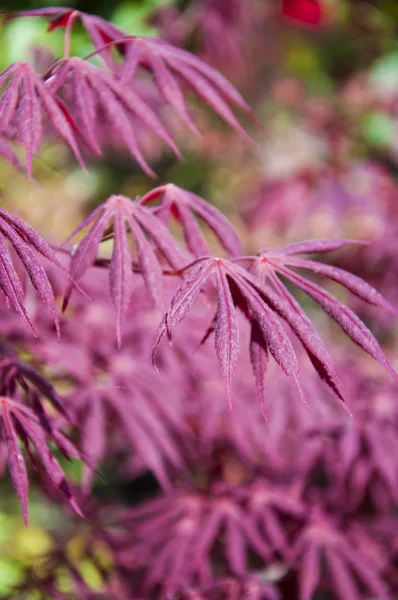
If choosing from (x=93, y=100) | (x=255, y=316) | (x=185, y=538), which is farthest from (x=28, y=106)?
(x=185, y=538)

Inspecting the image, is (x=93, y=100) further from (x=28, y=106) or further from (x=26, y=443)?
(x=26, y=443)

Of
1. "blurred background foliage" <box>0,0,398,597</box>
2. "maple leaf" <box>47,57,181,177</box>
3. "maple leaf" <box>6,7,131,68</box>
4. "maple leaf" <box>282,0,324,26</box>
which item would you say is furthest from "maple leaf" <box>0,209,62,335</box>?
"maple leaf" <box>282,0,324,26</box>

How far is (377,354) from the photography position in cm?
62

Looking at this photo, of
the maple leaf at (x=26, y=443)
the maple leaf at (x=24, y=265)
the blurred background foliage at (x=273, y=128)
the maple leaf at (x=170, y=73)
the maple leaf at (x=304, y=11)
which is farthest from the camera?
the maple leaf at (x=304, y=11)

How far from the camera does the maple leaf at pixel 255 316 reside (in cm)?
57

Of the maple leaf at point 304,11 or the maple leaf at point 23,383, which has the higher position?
the maple leaf at point 304,11

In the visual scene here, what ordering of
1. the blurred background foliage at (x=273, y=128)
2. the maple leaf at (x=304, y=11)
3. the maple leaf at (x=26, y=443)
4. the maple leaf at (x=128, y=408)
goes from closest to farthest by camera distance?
the maple leaf at (x=26, y=443) < the maple leaf at (x=128, y=408) < the blurred background foliage at (x=273, y=128) < the maple leaf at (x=304, y=11)

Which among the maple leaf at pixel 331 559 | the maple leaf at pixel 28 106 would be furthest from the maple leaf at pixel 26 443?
the maple leaf at pixel 331 559

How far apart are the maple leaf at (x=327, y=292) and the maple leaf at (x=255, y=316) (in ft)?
0.12

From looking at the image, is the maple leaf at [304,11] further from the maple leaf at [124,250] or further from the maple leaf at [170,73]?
the maple leaf at [124,250]

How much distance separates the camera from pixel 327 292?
65 cm

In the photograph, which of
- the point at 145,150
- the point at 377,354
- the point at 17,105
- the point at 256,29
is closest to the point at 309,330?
the point at 377,354

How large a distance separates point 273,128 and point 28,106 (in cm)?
322

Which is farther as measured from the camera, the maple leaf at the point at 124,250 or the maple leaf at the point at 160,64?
the maple leaf at the point at 160,64
